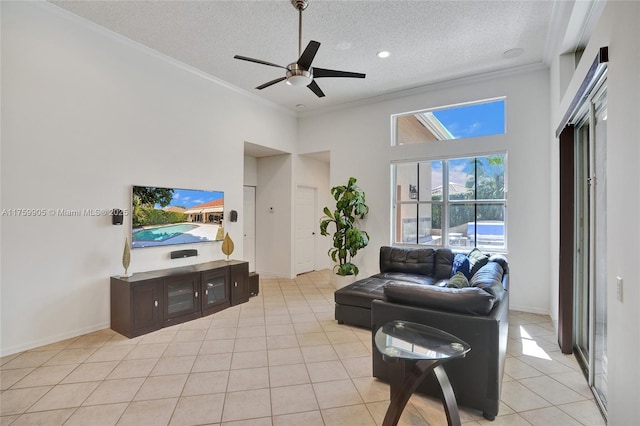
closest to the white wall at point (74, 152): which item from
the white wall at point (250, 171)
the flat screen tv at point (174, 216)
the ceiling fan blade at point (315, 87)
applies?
the flat screen tv at point (174, 216)

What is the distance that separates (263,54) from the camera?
419 centimetres

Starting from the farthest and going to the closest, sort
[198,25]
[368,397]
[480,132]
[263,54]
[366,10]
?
[480,132] < [263,54] < [198,25] < [366,10] < [368,397]

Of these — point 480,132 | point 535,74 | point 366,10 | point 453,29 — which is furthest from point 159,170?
point 535,74

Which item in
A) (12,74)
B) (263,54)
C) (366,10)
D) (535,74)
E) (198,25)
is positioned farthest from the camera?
(535,74)

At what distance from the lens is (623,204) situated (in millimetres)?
1531

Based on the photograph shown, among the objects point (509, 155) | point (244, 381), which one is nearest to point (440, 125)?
point (509, 155)

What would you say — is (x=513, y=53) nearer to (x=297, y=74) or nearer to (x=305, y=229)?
(x=297, y=74)

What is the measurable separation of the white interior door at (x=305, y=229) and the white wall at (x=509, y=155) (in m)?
1.21

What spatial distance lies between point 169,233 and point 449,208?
14.5ft

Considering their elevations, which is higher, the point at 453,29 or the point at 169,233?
the point at 453,29

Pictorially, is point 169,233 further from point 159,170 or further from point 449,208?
point 449,208

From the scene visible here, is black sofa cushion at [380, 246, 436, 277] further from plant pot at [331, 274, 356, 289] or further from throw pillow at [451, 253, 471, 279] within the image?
plant pot at [331, 274, 356, 289]

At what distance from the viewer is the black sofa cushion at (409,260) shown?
468cm

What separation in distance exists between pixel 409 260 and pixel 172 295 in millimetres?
3394
